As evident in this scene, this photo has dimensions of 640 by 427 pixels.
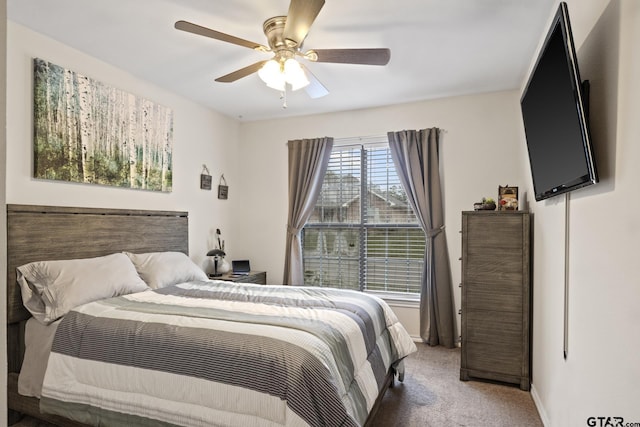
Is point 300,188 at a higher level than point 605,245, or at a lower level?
higher

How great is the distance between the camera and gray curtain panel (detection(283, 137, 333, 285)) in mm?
4406

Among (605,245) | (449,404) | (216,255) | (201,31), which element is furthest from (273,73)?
(449,404)

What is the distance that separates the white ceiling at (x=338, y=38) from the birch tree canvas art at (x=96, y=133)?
29 cm

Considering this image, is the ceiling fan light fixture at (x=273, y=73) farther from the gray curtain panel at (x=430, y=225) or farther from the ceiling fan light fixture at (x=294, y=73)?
the gray curtain panel at (x=430, y=225)

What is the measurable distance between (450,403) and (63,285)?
276 cm

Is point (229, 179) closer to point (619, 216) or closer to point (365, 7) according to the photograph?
point (365, 7)

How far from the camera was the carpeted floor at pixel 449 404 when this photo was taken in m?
2.36

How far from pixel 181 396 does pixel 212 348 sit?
27cm

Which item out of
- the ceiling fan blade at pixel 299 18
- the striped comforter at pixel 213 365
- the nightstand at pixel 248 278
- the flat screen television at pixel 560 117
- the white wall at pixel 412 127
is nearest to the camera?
the flat screen television at pixel 560 117

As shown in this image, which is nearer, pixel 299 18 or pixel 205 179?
pixel 299 18

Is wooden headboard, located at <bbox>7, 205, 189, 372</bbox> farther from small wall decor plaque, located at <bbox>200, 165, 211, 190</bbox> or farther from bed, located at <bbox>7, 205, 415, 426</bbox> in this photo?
small wall decor plaque, located at <bbox>200, 165, 211, 190</bbox>

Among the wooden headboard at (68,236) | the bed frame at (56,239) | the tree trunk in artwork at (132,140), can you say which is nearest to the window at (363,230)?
the wooden headboard at (68,236)

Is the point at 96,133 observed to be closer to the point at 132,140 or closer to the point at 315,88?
the point at 132,140

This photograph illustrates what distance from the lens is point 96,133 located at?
3006 millimetres
